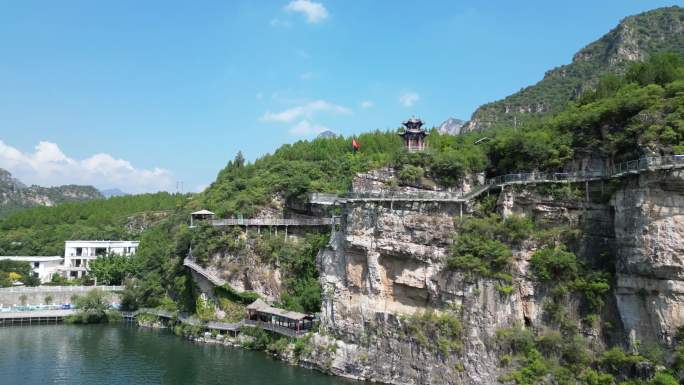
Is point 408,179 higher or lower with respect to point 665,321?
higher

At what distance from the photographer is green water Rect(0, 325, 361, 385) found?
32.9 m

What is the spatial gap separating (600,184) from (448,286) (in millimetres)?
10710

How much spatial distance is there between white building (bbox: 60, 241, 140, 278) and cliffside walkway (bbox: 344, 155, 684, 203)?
50.5m

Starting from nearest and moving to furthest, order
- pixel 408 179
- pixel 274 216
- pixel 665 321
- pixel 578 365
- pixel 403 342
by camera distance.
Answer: pixel 665 321, pixel 578 365, pixel 403 342, pixel 408 179, pixel 274 216

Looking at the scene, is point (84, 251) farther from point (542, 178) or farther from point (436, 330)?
point (542, 178)

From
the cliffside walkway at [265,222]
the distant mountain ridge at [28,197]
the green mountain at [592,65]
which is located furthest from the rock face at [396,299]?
the distant mountain ridge at [28,197]

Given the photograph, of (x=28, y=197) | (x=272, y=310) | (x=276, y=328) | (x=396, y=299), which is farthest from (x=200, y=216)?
(x=28, y=197)

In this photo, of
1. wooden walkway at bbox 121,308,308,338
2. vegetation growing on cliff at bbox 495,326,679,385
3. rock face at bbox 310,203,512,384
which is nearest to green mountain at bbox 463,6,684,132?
rock face at bbox 310,203,512,384

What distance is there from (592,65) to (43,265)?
8684cm

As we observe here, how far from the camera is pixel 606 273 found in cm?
2762

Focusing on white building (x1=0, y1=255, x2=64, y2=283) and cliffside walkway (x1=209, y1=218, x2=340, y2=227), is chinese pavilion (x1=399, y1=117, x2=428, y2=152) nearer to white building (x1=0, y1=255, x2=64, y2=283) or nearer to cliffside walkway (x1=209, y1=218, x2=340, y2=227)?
cliffside walkway (x1=209, y1=218, x2=340, y2=227)

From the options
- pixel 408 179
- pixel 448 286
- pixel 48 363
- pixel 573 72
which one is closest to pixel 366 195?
pixel 408 179

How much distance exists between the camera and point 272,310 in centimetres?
4128

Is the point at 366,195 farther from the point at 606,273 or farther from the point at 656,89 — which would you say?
the point at 656,89
